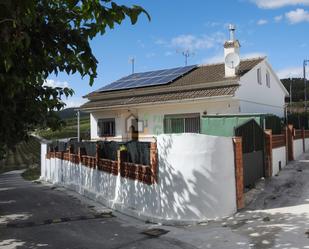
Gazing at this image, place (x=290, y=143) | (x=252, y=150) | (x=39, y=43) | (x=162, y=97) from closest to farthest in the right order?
(x=39, y=43) → (x=252, y=150) → (x=290, y=143) → (x=162, y=97)

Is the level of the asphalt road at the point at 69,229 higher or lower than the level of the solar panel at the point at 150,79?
lower

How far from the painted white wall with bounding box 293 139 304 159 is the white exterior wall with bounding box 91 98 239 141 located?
334 centimetres

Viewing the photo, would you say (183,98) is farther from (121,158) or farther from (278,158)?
(121,158)

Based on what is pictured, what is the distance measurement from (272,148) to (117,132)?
1008cm

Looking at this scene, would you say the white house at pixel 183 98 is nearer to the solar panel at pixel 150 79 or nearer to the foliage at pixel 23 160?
the solar panel at pixel 150 79

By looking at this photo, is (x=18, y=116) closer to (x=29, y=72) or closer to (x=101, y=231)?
(x=29, y=72)

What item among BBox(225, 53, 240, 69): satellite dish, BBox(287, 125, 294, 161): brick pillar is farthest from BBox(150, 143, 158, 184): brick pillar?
BBox(225, 53, 240, 69): satellite dish

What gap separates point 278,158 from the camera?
14.6 m

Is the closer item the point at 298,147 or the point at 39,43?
the point at 39,43

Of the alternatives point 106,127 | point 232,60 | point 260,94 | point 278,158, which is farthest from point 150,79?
point 278,158

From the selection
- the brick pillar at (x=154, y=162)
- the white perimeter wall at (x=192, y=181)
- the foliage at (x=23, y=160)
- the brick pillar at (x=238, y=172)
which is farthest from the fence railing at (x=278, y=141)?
the foliage at (x=23, y=160)

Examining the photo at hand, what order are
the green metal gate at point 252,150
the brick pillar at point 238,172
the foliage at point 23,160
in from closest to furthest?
1. the brick pillar at point 238,172
2. the green metal gate at point 252,150
3. the foliage at point 23,160

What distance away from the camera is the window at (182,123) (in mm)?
18219

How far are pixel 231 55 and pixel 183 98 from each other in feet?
9.96
